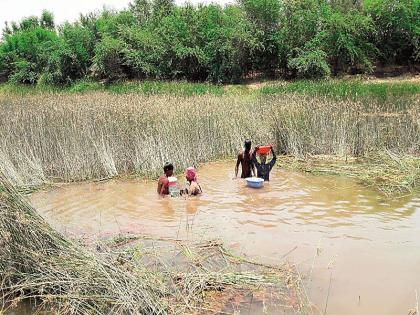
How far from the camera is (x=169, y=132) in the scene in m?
9.50

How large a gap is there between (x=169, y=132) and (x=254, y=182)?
226 centimetres

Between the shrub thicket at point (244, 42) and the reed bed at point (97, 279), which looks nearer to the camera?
the reed bed at point (97, 279)

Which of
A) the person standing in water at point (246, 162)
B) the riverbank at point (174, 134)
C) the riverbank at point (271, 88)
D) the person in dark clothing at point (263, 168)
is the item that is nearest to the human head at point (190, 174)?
the person standing in water at point (246, 162)

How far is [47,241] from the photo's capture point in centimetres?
411

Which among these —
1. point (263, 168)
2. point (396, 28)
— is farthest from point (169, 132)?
point (396, 28)

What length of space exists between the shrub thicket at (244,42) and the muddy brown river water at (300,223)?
18576 millimetres

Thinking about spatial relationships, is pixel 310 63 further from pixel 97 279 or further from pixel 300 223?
pixel 97 279

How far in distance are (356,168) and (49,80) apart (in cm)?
2905

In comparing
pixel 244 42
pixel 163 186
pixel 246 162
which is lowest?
pixel 163 186

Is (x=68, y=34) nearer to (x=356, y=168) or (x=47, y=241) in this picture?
(x=356, y=168)

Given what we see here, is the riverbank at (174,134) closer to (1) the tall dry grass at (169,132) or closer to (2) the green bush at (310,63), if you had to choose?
(1) the tall dry grass at (169,132)

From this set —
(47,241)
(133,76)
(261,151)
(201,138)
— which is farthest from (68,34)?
(47,241)

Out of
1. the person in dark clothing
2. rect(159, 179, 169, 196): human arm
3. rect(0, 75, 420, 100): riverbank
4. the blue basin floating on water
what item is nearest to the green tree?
rect(0, 75, 420, 100): riverbank

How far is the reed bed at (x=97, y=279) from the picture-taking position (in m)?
3.67
